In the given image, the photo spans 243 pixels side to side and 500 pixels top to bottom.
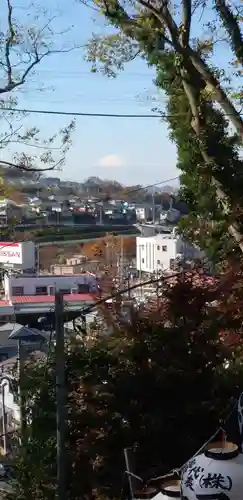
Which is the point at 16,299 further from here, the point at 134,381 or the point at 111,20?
the point at 134,381

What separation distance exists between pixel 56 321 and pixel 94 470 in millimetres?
1615

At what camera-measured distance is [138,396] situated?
699 centimetres

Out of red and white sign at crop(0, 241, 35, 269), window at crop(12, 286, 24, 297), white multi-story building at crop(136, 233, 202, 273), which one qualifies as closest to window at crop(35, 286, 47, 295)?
window at crop(12, 286, 24, 297)

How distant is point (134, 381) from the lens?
22.8 feet

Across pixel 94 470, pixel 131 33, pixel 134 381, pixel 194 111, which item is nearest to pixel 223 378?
pixel 134 381

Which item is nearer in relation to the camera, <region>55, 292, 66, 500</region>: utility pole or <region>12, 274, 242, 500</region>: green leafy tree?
<region>55, 292, 66, 500</region>: utility pole

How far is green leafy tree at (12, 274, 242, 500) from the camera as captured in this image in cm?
686

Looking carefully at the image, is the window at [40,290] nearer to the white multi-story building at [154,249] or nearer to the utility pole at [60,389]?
the white multi-story building at [154,249]

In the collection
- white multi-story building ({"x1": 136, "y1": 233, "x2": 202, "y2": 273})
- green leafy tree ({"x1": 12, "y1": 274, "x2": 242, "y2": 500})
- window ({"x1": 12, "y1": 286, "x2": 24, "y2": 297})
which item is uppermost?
white multi-story building ({"x1": 136, "y1": 233, "x2": 202, "y2": 273})

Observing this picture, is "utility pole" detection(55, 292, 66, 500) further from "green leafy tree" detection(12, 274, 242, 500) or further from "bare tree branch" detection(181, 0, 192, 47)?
"bare tree branch" detection(181, 0, 192, 47)

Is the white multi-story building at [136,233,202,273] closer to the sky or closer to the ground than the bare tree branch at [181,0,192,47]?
closer to the ground

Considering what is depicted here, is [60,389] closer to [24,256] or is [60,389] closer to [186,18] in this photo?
[186,18]

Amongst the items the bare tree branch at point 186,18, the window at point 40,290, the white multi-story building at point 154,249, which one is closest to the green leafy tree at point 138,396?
the bare tree branch at point 186,18

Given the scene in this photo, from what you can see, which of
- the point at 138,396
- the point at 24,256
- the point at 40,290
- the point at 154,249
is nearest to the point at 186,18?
the point at 138,396
